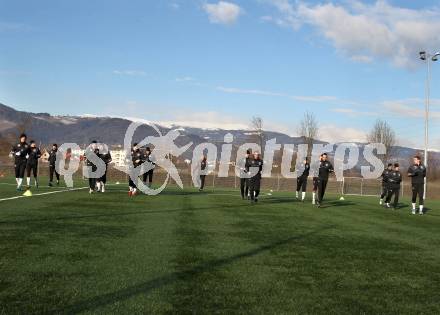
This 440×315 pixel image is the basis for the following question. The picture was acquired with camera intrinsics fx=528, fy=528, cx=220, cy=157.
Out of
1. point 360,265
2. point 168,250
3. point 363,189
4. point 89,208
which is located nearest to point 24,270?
point 168,250

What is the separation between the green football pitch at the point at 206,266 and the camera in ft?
19.0

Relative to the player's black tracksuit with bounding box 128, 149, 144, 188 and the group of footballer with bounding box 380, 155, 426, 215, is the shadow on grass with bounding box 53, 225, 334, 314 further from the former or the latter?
the player's black tracksuit with bounding box 128, 149, 144, 188

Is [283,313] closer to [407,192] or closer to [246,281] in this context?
[246,281]

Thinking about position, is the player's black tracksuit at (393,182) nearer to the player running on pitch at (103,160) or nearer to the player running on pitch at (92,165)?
the player running on pitch at (103,160)

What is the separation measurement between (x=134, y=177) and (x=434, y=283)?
1626 cm

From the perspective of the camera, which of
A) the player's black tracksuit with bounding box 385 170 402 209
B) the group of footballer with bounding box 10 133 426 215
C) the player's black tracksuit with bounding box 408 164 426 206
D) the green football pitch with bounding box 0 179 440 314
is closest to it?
the green football pitch with bounding box 0 179 440 314

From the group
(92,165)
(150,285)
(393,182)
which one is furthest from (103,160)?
(150,285)

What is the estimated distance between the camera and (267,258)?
28.3ft

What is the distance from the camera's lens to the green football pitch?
5789 mm

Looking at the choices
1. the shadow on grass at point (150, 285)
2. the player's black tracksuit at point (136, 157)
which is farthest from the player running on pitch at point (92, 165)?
the shadow on grass at point (150, 285)

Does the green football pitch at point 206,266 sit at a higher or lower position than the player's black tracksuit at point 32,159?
lower

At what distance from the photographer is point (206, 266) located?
7730 millimetres

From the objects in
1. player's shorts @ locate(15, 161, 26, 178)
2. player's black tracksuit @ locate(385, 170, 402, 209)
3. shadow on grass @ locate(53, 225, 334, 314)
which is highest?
player's black tracksuit @ locate(385, 170, 402, 209)

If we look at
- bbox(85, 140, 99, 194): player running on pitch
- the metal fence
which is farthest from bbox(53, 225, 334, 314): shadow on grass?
the metal fence
